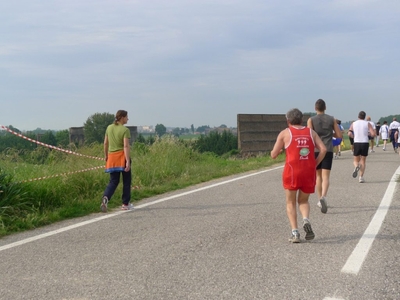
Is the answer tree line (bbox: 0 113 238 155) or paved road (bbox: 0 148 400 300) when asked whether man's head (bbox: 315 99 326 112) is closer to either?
paved road (bbox: 0 148 400 300)

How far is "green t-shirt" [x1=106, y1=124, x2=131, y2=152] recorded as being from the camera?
339 inches

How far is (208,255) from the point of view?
17.9ft

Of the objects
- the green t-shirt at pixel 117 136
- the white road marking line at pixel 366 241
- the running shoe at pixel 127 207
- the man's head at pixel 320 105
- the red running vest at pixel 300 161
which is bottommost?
the white road marking line at pixel 366 241

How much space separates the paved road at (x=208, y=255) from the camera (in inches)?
172

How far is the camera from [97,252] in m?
5.69

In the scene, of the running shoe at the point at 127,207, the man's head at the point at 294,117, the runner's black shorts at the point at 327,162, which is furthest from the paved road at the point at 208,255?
the man's head at the point at 294,117

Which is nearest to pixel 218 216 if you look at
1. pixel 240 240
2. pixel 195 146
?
pixel 240 240

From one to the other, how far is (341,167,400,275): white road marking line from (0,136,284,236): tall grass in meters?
4.41

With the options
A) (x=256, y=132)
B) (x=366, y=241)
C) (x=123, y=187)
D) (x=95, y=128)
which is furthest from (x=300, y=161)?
(x=256, y=132)

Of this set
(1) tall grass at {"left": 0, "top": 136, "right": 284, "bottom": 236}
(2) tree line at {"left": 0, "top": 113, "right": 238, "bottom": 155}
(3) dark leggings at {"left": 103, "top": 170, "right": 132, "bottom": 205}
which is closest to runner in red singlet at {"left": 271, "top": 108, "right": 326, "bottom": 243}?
(3) dark leggings at {"left": 103, "top": 170, "right": 132, "bottom": 205}

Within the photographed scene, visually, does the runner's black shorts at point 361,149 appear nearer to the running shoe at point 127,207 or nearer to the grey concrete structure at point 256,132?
the running shoe at point 127,207

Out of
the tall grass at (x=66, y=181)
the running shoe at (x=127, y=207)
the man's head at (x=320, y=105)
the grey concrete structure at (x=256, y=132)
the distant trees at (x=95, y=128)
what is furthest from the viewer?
the grey concrete structure at (x=256, y=132)

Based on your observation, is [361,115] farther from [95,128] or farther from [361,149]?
[95,128]

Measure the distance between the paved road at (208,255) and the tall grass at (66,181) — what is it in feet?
1.83
